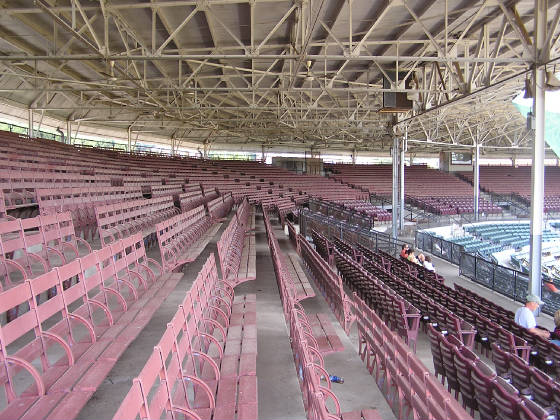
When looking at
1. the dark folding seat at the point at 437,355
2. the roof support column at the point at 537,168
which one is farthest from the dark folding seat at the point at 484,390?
the roof support column at the point at 537,168

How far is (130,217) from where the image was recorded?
8.30m

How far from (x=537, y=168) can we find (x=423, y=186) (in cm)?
3107

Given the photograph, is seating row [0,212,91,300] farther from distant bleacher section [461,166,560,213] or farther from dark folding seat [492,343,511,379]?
distant bleacher section [461,166,560,213]

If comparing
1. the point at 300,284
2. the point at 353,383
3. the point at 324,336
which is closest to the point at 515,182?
the point at 300,284

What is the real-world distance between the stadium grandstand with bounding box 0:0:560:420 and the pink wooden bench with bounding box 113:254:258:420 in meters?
0.02

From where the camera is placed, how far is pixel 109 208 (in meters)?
7.69

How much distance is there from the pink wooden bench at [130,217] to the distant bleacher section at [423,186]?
2557cm

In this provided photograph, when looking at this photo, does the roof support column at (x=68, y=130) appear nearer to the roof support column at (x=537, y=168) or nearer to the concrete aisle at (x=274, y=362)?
the concrete aisle at (x=274, y=362)

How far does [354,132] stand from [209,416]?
35398 mm

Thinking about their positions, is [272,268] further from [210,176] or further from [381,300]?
[210,176]

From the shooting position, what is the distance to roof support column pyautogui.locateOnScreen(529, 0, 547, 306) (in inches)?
365

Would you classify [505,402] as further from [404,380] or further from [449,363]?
[449,363]

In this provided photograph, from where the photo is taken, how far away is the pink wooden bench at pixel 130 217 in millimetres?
6927

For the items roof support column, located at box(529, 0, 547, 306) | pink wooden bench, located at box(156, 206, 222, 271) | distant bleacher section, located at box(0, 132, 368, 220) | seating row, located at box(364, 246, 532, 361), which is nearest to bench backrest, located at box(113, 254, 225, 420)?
pink wooden bench, located at box(156, 206, 222, 271)
